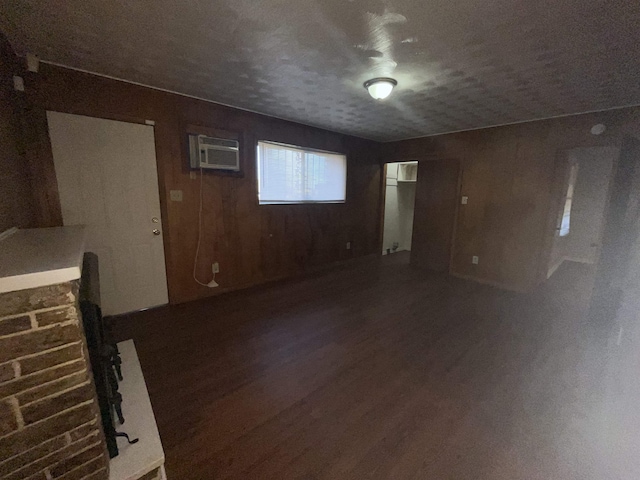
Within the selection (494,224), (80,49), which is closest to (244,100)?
(80,49)

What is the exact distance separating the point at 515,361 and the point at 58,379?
9.72 ft

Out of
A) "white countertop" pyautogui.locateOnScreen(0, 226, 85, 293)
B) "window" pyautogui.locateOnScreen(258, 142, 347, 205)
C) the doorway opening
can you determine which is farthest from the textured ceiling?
the doorway opening

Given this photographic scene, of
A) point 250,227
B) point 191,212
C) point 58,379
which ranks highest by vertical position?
point 191,212

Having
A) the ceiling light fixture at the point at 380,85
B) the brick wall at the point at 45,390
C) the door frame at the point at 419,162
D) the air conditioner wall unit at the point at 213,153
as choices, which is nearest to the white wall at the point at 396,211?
the door frame at the point at 419,162

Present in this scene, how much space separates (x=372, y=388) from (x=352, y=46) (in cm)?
246

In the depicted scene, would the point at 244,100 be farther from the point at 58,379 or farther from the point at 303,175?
the point at 58,379

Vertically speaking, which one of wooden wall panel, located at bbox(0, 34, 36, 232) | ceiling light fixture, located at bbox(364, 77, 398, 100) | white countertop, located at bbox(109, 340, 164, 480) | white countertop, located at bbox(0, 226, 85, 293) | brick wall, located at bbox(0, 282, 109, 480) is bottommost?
white countertop, located at bbox(109, 340, 164, 480)

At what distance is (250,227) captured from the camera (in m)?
3.67

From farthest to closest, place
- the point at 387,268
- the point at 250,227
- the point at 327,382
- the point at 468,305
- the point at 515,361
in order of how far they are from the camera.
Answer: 1. the point at 387,268
2. the point at 250,227
3. the point at 468,305
4. the point at 515,361
5. the point at 327,382

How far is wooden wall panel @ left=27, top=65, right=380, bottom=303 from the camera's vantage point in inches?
95.7

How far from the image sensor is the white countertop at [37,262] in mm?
826

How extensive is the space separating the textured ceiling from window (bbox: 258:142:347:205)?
943mm

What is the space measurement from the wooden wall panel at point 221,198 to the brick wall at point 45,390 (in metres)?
2.21

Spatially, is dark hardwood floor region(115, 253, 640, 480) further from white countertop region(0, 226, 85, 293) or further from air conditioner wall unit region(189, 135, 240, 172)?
air conditioner wall unit region(189, 135, 240, 172)
